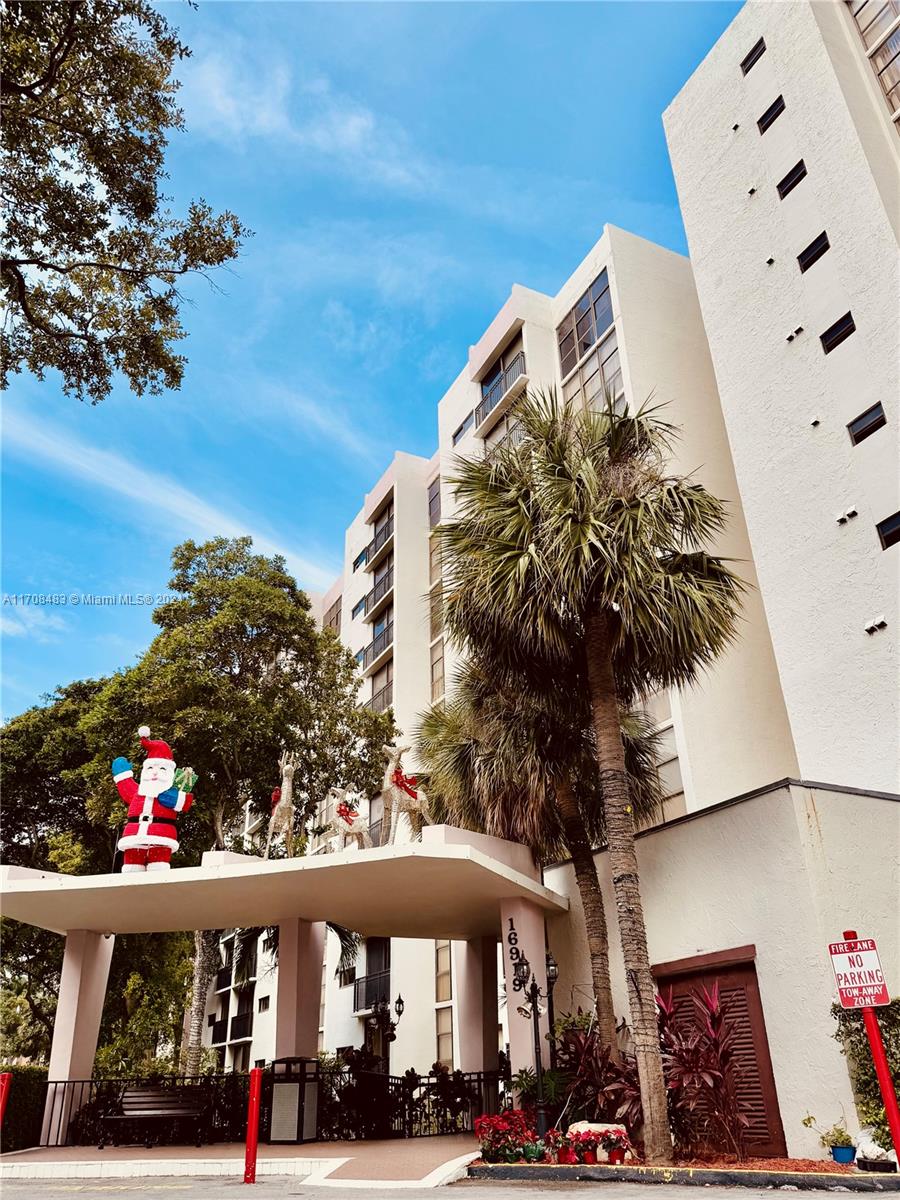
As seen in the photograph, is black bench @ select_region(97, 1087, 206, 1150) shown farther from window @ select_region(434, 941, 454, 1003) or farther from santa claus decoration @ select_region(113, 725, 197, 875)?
window @ select_region(434, 941, 454, 1003)

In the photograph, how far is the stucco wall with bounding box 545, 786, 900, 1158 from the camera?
1152cm

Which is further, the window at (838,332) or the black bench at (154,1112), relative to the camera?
the window at (838,332)

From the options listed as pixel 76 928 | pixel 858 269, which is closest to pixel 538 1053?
pixel 76 928

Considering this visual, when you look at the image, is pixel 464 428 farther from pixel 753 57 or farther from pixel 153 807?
pixel 153 807

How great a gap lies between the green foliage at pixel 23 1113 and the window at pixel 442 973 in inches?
575

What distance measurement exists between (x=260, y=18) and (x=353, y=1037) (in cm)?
3507

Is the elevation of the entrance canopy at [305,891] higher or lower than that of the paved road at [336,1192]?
higher

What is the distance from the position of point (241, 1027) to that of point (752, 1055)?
1837 inches

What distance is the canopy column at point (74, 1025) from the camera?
626 inches

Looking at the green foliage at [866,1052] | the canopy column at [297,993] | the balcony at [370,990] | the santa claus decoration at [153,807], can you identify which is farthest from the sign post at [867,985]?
the balcony at [370,990]

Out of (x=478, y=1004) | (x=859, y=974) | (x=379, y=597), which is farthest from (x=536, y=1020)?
(x=379, y=597)

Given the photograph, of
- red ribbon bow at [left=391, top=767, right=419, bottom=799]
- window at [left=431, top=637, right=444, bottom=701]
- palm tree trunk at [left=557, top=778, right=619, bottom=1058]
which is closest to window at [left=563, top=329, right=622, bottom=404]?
window at [left=431, top=637, right=444, bottom=701]

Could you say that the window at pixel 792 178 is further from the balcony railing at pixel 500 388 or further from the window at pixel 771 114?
the balcony railing at pixel 500 388

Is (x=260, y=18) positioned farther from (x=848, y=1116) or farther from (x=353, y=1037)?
(x=353, y=1037)
